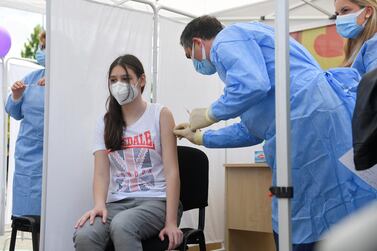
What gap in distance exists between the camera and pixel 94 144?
6.75ft

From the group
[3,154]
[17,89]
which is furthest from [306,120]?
[3,154]

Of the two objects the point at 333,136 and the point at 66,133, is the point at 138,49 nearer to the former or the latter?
the point at 66,133

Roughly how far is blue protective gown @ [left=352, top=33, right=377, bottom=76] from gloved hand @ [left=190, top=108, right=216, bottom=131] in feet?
2.15

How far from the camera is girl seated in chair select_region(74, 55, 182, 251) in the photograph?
184cm

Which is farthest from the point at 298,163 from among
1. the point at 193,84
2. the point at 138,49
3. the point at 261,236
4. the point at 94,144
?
the point at 261,236

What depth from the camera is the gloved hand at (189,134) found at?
70.4 inches

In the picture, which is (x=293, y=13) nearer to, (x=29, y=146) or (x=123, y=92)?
(x=123, y=92)

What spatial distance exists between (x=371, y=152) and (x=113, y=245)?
46.4 inches

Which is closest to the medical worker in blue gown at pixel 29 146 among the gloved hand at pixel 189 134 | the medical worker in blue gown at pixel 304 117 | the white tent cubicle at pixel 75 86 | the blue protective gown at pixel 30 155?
the blue protective gown at pixel 30 155

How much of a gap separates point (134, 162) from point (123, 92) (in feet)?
1.00

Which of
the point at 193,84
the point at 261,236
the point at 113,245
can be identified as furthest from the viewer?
the point at 261,236

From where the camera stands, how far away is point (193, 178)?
2.27 metres

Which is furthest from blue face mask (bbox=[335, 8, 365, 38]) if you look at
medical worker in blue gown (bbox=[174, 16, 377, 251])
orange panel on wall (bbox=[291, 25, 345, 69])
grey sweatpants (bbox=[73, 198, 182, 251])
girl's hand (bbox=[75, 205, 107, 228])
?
orange panel on wall (bbox=[291, 25, 345, 69])

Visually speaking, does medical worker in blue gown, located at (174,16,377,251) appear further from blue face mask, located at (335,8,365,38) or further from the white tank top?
the white tank top
